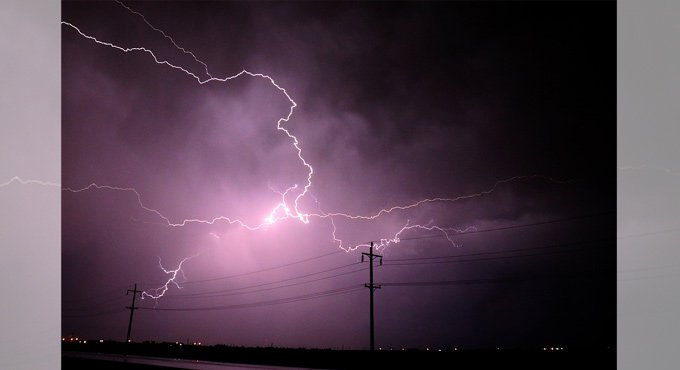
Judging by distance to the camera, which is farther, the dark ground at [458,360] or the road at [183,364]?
the road at [183,364]

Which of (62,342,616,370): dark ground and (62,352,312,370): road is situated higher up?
(62,342,616,370): dark ground

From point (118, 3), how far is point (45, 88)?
318 cm

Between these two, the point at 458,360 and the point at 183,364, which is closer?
the point at 458,360

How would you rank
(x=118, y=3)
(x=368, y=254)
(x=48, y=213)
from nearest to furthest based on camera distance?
(x=48, y=213), (x=118, y=3), (x=368, y=254)

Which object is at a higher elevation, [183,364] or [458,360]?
[458,360]

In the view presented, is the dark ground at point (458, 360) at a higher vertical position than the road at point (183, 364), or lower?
higher

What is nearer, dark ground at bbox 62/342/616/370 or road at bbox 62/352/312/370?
dark ground at bbox 62/342/616/370
